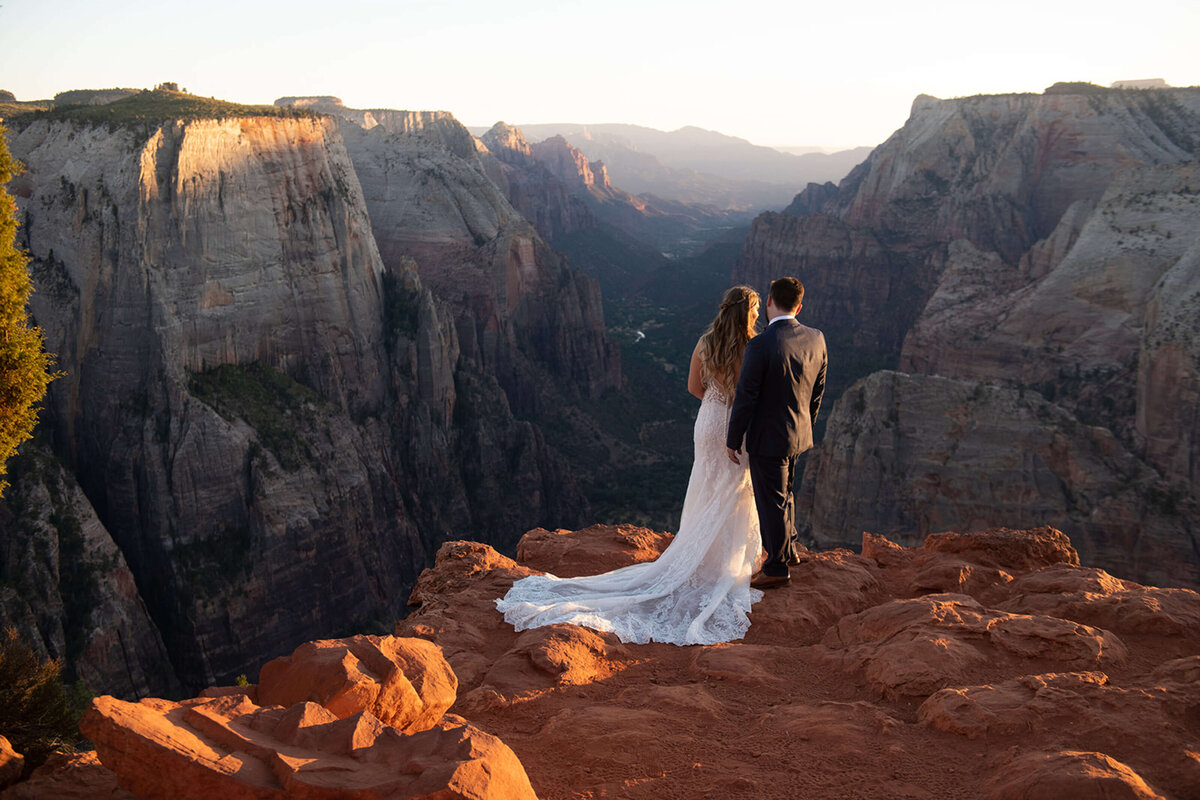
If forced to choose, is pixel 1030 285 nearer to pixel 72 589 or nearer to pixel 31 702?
pixel 72 589

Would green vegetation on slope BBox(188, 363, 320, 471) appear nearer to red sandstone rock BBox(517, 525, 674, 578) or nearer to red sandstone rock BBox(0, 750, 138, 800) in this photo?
red sandstone rock BBox(517, 525, 674, 578)

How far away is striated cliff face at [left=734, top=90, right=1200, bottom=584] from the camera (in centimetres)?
3084

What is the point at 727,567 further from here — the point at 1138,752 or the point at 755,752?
the point at 1138,752

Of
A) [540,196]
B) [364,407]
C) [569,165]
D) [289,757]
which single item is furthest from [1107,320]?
[569,165]

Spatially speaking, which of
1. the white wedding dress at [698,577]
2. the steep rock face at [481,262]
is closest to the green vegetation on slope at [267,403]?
the steep rock face at [481,262]

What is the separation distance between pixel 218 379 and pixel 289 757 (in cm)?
3334

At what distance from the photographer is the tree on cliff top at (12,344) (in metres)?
8.09

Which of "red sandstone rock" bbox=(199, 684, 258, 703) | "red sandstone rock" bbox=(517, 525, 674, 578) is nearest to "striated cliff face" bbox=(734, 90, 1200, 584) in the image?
"red sandstone rock" bbox=(517, 525, 674, 578)

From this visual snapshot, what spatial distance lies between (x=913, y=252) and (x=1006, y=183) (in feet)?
33.6

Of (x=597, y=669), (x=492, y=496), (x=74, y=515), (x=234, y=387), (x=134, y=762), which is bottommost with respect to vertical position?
(x=492, y=496)

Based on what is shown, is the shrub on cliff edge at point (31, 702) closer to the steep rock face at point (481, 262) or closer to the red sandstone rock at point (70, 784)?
the red sandstone rock at point (70, 784)

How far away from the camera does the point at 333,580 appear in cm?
3416

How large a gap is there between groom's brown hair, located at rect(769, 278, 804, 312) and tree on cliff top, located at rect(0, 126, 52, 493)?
23.9 ft

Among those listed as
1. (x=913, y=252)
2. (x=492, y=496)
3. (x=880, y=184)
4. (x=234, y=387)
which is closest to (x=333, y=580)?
(x=234, y=387)
